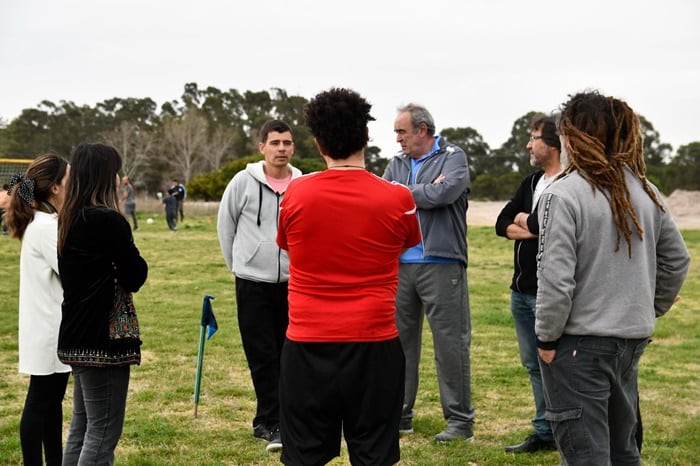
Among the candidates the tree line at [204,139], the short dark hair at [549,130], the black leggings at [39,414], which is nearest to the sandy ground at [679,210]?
the tree line at [204,139]

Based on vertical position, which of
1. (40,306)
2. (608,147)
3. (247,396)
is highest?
(608,147)

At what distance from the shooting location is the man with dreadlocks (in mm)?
3164

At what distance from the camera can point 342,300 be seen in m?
3.20

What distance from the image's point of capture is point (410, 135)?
17.6ft

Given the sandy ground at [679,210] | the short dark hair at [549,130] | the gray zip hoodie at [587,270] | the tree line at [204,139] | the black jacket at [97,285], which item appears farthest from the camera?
the tree line at [204,139]

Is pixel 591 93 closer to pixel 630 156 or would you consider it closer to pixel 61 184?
pixel 630 156

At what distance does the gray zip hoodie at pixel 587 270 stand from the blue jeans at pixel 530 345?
1.67m

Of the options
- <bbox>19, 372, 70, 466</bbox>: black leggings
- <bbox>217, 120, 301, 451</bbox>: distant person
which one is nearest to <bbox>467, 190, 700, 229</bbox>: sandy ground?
<bbox>217, 120, 301, 451</bbox>: distant person

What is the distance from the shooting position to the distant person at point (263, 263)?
5398mm

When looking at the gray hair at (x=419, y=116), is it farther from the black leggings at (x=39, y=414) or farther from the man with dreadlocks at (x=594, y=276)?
→ the black leggings at (x=39, y=414)

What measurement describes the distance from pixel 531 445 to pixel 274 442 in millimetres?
1667

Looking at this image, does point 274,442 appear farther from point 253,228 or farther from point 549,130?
point 549,130

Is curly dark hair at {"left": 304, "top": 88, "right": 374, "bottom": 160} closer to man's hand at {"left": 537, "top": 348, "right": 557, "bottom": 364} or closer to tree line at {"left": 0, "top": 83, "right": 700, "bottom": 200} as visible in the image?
man's hand at {"left": 537, "top": 348, "right": 557, "bottom": 364}

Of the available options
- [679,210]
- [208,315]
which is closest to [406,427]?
[208,315]
